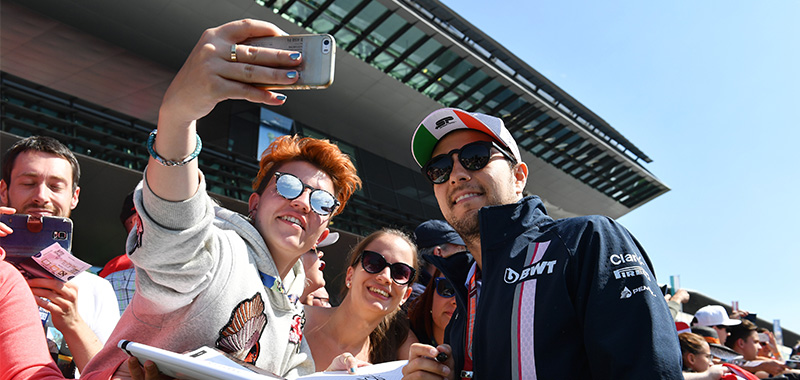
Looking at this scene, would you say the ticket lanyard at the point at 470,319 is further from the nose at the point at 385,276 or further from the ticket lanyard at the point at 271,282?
the nose at the point at 385,276

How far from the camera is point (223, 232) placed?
199 centimetres

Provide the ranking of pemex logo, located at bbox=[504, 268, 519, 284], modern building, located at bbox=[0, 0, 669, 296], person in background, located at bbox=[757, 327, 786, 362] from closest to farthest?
pemex logo, located at bbox=[504, 268, 519, 284] < person in background, located at bbox=[757, 327, 786, 362] < modern building, located at bbox=[0, 0, 669, 296]

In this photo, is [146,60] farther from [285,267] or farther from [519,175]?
[519,175]

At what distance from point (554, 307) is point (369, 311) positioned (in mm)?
2004

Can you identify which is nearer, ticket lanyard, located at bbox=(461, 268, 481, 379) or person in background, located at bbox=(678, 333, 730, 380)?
ticket lanyard, located at bbox=(461, 268, 481, 379)

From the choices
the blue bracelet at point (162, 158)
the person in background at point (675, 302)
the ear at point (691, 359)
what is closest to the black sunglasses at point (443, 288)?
the ear at point (691, 359)

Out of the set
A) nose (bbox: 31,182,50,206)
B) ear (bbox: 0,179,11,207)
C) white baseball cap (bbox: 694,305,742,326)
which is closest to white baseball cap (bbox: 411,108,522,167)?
nose (bbox: 31,182,50,206)

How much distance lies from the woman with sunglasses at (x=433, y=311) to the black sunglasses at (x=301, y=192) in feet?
5.45

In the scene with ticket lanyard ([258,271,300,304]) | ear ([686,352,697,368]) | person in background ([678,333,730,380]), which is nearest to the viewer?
ticket lanyard ([258,271,300,304])

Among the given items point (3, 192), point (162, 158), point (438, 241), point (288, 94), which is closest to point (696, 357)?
point (438, 241)

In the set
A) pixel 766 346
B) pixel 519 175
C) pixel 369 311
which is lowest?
pixel 766 346

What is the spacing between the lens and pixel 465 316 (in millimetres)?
2334

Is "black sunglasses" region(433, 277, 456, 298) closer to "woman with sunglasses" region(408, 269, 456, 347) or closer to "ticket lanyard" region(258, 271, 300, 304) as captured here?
"woman with sunglasses" region(408, 269, 456, 347)

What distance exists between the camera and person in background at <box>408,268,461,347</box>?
13.0 feet
